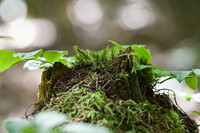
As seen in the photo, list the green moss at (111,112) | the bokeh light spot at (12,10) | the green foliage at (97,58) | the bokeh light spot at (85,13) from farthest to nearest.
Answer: the bokeh light spot at (85,13) → the bokeh light spot at (12,10) → the green foliage at (97,58) → the green moss at (111,112)

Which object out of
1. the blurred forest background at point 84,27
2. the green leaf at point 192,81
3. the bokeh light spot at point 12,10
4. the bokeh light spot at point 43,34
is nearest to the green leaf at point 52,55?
the green leaf at point 192,81

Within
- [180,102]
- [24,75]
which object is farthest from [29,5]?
[180,102]

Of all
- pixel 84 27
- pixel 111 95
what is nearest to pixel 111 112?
pixel 111 95

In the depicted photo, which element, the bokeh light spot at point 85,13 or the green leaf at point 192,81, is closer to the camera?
the green leaf at point 192,81

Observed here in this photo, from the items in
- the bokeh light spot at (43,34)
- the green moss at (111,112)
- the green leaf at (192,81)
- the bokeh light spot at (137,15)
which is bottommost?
the green moss at (111,112)

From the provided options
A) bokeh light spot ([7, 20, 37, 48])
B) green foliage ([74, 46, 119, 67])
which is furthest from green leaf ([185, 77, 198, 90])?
bokeh light spot ([7, 20, 37, 48])

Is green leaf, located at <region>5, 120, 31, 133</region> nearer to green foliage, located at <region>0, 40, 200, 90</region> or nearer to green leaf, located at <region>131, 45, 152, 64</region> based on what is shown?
green foliage, located at <region>0, 40, 200, 90</region>

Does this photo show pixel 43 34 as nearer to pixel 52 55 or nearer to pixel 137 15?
pixel 137 15

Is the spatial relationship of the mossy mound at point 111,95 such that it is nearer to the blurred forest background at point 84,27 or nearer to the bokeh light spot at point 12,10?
the blurred forest background at point 84,27
